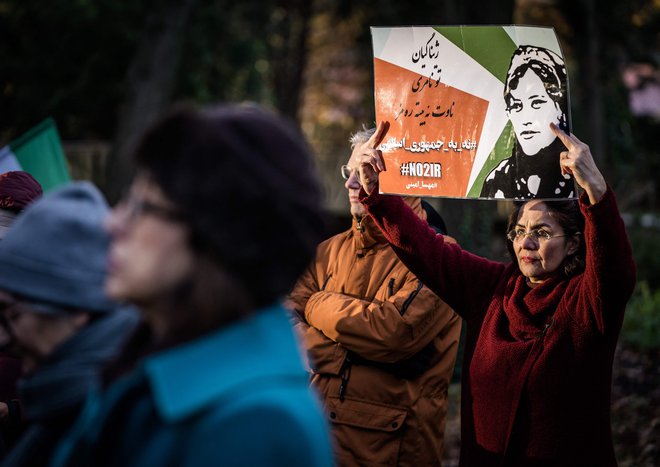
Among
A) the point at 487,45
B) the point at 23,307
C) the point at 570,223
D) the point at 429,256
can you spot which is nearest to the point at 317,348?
the point at 429,256

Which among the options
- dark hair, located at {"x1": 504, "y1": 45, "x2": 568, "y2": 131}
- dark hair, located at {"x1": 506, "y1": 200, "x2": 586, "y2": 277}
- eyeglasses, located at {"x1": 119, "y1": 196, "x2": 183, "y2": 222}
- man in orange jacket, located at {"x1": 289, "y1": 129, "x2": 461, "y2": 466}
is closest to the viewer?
eyeglasses, located at {"x1": 119, "y1": 196, "x2": 183, "y2": 222}

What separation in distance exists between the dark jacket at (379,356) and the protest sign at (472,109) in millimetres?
514

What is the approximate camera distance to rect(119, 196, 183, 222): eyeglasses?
5.41ft

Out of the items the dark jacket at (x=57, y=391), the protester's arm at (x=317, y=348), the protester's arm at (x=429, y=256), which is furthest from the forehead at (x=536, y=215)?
the dark jacket at (x=57, y=391)

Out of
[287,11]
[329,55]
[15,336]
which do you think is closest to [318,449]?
[15,336]

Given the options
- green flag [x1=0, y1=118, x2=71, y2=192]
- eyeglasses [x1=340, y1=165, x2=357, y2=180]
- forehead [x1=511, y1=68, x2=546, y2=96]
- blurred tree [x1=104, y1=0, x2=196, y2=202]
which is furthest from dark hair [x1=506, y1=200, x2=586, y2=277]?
blurred tree [x1=104, y1=0, x2=196, y2=202]

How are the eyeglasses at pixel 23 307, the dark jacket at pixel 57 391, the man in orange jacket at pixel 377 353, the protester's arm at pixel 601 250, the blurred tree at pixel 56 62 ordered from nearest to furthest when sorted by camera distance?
the dark jacket at pixel 57 391, the eyeglasses at pixel 23 307, the protester's arm at pixel 601 250, the man in orange jacket at pixel 377 353, the blurred tree at pixel 56 62

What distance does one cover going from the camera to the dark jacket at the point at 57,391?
1.96 m

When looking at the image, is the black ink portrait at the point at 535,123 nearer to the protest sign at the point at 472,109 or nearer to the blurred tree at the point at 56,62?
the protest sign at the point at 472,109

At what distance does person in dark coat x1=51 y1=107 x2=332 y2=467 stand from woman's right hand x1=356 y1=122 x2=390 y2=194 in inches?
80.1

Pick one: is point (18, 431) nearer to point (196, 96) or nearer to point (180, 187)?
point (180, 187)

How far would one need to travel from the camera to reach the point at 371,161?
3760 millimetres

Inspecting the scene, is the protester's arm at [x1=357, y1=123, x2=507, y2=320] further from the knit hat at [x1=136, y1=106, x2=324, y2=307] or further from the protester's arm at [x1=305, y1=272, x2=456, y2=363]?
the knit hat at [x1=136, y1=106, x2=324, y2=307]

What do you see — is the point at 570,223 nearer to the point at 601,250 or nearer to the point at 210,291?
the point at 601,250
